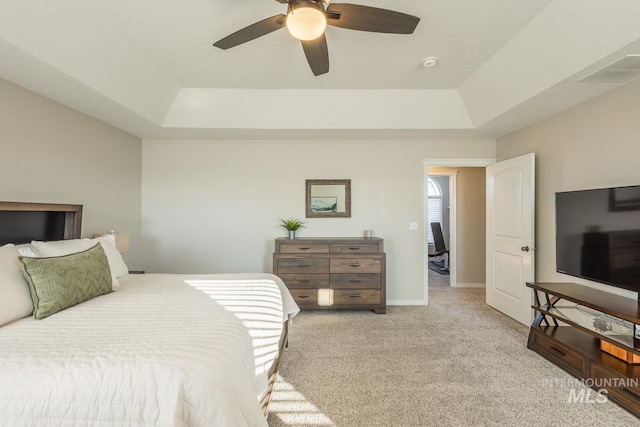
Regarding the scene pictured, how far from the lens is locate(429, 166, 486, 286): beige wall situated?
501 cm

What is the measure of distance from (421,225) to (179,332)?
349cm

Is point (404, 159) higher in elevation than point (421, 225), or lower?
higher

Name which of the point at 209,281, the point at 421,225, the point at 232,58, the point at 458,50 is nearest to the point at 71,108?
the point at 232,58

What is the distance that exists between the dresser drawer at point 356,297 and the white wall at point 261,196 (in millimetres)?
600

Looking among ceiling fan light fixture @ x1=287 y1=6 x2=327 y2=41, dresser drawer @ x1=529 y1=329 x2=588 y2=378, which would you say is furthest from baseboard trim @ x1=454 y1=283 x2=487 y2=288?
ceiling fan light fixture @ x1=287 y1=6 x2=327 y2=41

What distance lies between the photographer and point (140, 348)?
3.93 feet

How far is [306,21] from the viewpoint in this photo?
156 cm

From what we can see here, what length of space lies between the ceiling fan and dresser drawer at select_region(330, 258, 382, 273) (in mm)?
2447

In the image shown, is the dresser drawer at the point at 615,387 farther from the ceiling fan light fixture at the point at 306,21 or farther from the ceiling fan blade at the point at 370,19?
the ceiling fan light fixture at the point at 306,21

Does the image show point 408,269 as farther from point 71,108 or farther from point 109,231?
Answer: point 71,108

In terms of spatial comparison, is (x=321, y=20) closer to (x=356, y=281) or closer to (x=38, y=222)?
(x=356, y=281)

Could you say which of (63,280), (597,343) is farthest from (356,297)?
(63,280)

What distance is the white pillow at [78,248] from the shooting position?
1.98m

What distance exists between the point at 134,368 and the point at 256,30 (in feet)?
6.27
